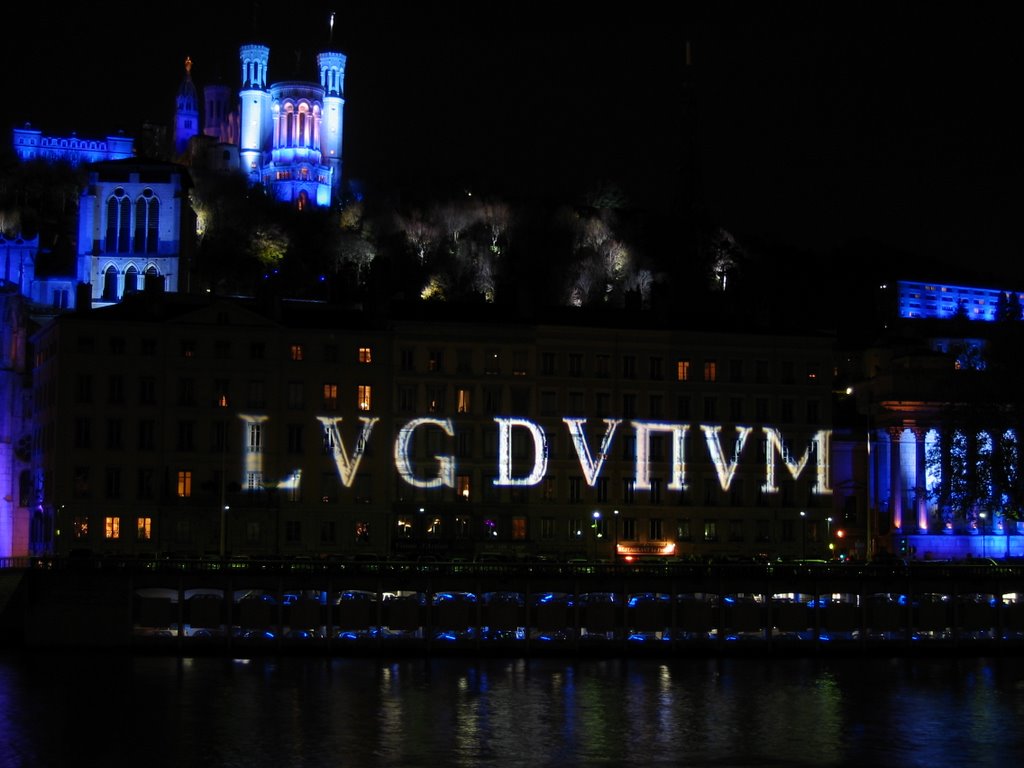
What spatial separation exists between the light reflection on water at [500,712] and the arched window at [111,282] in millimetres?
55695

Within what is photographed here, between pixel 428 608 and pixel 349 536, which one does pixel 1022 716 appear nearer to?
pixel 428 608

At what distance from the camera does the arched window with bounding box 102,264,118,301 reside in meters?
131

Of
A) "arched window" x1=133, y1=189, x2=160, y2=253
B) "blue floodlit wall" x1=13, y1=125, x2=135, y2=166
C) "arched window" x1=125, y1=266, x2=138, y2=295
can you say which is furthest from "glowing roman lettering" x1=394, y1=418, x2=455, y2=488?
"blue floodlit wall" x1=13, y1=125, x2=135, y2=166

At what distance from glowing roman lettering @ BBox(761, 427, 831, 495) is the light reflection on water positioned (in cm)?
2894

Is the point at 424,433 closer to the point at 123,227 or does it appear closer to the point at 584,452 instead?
the point at 584,452

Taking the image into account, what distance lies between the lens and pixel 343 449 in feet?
339

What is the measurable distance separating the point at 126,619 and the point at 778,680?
29393mm

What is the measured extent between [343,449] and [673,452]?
814 inches

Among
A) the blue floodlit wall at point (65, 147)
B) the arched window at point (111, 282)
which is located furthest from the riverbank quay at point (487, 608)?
the blue floodlit wall at point (65, 147)

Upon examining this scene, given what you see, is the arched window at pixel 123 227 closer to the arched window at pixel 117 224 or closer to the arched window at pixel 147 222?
the arched window at pixel 117 224

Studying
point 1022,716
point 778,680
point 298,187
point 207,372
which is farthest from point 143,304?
point 298,187

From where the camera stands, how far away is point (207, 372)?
4021 inches

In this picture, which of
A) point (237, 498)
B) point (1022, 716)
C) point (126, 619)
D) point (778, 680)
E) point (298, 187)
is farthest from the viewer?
→ point (298, 187)

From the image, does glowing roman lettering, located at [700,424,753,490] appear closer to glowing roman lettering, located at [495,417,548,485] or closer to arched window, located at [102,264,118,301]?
glowing roman lettering, located at [495,417,548,485]
